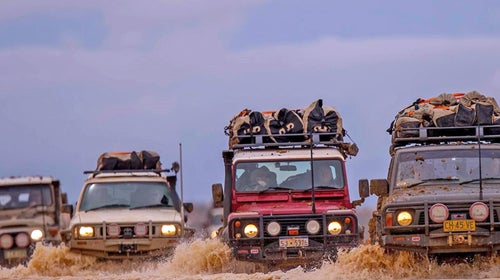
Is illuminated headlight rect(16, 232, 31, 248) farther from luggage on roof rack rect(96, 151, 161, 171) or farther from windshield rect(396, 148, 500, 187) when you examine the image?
windshield rect(396, 148, 500, 187)

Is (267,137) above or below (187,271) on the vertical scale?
above

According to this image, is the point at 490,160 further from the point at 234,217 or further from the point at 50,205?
the point at 50,205

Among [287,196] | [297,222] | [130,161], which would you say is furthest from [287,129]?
[130,161]

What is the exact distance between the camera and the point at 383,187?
59.6 ft

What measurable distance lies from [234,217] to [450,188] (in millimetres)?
3410

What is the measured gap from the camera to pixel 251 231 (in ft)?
64.1

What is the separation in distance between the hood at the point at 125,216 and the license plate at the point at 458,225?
7004 mm

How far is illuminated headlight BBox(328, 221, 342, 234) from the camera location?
64.5ft

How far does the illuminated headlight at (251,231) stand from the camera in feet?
64.0

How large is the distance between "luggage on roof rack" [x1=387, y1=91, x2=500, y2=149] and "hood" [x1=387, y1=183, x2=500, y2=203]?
3.40 ft

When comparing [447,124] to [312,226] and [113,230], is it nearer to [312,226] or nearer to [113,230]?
[312,226]

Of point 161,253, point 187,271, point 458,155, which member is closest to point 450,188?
point 458,155

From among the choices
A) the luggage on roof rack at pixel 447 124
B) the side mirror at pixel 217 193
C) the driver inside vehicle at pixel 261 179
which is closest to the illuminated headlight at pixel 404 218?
the luggage on roof rack at pixel 447 124

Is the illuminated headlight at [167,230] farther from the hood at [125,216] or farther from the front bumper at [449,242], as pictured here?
A: the front bumper at [449,242]
